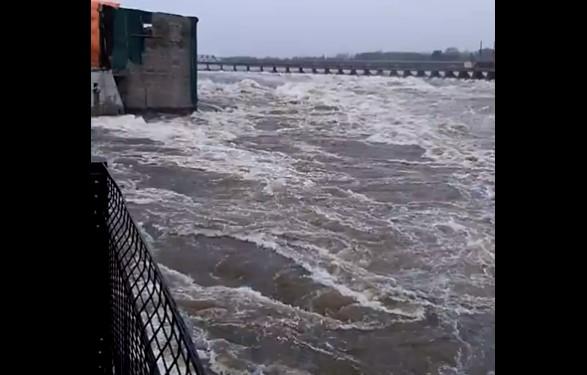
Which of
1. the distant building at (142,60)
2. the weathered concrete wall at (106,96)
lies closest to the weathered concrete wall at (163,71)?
the distant building at (142,60)

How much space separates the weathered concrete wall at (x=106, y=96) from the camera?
50.6 feet

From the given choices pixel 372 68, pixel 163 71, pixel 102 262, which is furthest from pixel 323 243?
pixel 372 68

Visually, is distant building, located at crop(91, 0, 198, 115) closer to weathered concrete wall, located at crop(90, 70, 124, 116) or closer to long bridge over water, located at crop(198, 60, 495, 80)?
weathered concrete wall, located at crop(90, 70, 124, 116)

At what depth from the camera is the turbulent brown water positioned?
394 cm

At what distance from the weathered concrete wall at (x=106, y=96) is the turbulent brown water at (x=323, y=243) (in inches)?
50.8

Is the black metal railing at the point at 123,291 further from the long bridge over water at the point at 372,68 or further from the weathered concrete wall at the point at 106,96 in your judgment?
the long bridge over water at the point at 372,68

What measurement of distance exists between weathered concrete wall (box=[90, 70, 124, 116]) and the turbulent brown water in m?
1.29

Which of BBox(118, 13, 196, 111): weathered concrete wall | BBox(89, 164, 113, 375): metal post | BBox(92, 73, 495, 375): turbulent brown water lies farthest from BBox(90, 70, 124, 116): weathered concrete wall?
BBox(89, 164, 113, 375): metal post

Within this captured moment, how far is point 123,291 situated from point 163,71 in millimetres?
16901
